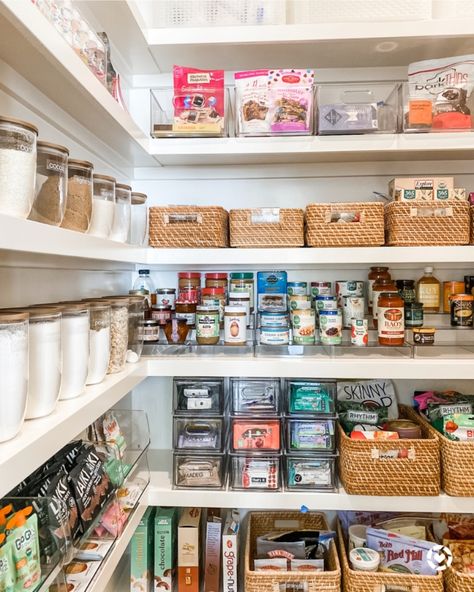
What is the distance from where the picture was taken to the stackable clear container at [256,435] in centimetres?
161

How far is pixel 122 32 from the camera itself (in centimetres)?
159

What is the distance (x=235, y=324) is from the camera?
1627 mm

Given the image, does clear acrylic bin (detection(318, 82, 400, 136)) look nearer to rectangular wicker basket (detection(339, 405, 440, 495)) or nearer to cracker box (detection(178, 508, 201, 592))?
rectangular wicker basket (detection(339, 405, 440, 495))

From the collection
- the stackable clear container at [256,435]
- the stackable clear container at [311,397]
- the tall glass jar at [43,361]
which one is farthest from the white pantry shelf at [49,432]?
the stackable clear container at [311,397]

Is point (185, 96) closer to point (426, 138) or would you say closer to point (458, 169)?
point (426, 138)

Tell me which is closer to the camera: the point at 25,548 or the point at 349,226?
the point at 25,548

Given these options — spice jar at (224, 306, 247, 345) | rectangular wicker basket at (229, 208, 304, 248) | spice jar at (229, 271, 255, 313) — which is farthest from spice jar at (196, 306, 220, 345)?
rectangular wicker basket at (229, 208, 304, 248)

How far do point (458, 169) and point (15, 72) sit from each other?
1.60 meters

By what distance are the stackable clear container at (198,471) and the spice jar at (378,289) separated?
2.47ft

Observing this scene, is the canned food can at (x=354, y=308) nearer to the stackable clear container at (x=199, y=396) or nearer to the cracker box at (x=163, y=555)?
the stackable clear container at (x=199, y=396)

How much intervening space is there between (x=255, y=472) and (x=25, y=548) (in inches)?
37.7

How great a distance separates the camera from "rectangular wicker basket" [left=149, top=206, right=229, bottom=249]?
163 cm

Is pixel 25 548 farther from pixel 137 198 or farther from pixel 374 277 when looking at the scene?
pixel 374 277

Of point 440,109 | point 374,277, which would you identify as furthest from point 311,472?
point 440,109
